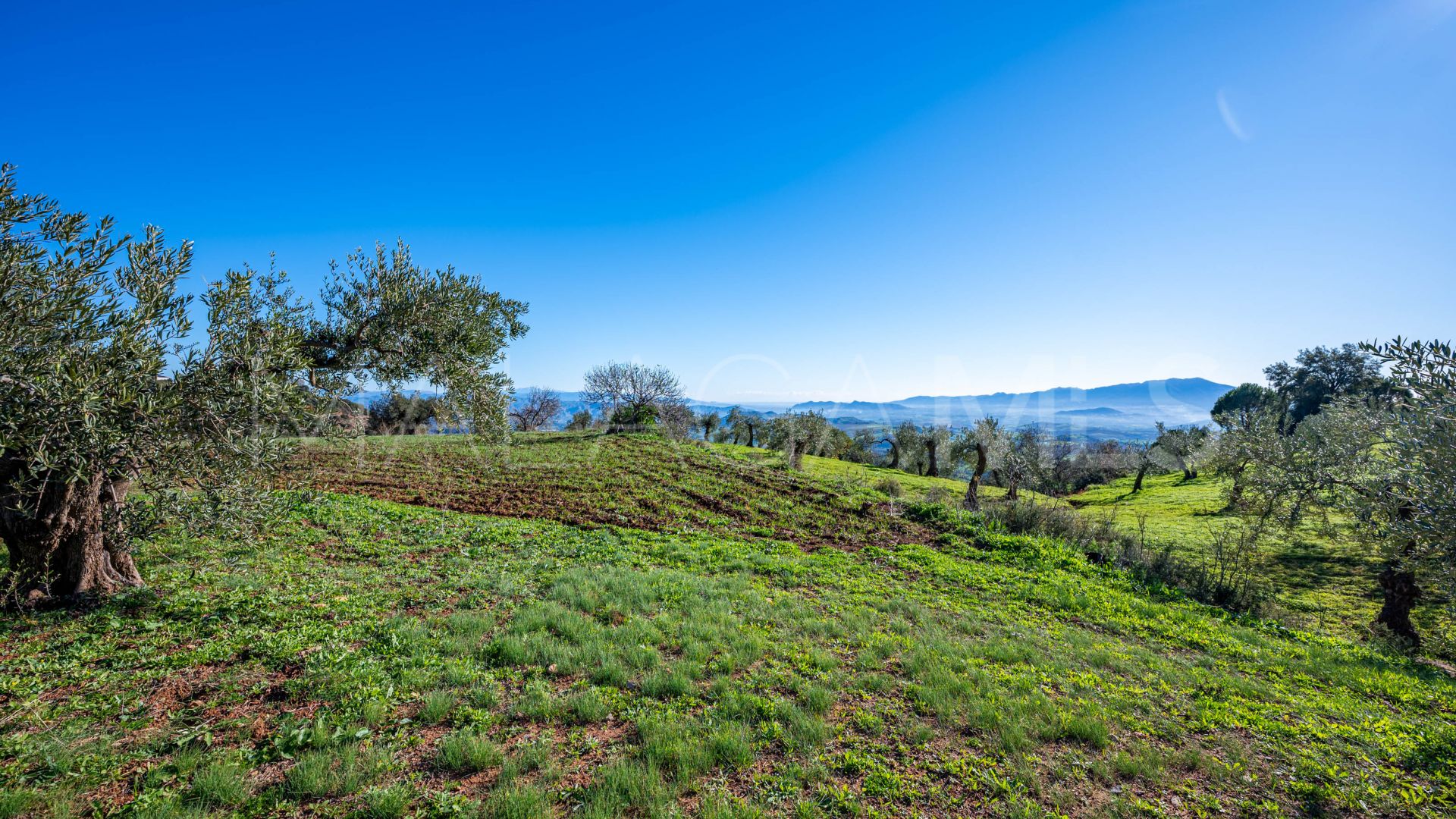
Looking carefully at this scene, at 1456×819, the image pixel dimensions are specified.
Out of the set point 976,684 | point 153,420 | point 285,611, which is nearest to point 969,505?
point 976,684

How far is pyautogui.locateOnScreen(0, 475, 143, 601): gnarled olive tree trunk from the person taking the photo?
768 cm

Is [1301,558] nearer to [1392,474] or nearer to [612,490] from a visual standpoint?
[1392,474]

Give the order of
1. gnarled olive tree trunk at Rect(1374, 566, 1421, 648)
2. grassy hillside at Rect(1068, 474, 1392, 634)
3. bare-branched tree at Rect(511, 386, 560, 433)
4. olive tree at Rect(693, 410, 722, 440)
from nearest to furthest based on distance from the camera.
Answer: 1. gnarled olive tree trunk at Rect(1374, 566, 1421, 648)
2. grassy hillside at Rect(1068, 474, 1392, 634)
3. bare-branched tree at Rect(511, 386, 560, 433)
4. olive tree at Rect(693, 410, 722, 440)

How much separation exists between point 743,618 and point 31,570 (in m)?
12.2

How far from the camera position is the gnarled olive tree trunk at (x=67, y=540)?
7.68 metres

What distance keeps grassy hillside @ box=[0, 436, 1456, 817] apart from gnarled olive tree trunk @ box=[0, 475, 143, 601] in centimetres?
76

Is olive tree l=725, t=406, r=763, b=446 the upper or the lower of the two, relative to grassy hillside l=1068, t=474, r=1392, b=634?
→ upper

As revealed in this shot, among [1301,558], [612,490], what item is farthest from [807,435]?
[1301,558]

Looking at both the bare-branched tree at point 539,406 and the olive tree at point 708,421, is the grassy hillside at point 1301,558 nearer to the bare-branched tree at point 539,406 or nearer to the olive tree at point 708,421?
the olive tree at point 708,421

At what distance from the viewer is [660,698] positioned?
7098 millimetres

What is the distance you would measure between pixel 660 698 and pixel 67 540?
34.8 feet

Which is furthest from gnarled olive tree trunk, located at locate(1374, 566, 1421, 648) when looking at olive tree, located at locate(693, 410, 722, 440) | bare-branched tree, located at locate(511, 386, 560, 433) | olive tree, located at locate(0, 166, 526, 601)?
bare-branched tree, located at locate(511, 386, 560, 433)

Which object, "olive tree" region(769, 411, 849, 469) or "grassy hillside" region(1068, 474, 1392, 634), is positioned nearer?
"grassy hillside" region(1068, 474, 1392, 634)

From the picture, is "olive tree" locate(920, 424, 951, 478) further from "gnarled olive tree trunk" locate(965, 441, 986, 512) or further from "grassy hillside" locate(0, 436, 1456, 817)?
"grassy hillside" locate(0, 436, 1456, 817)
